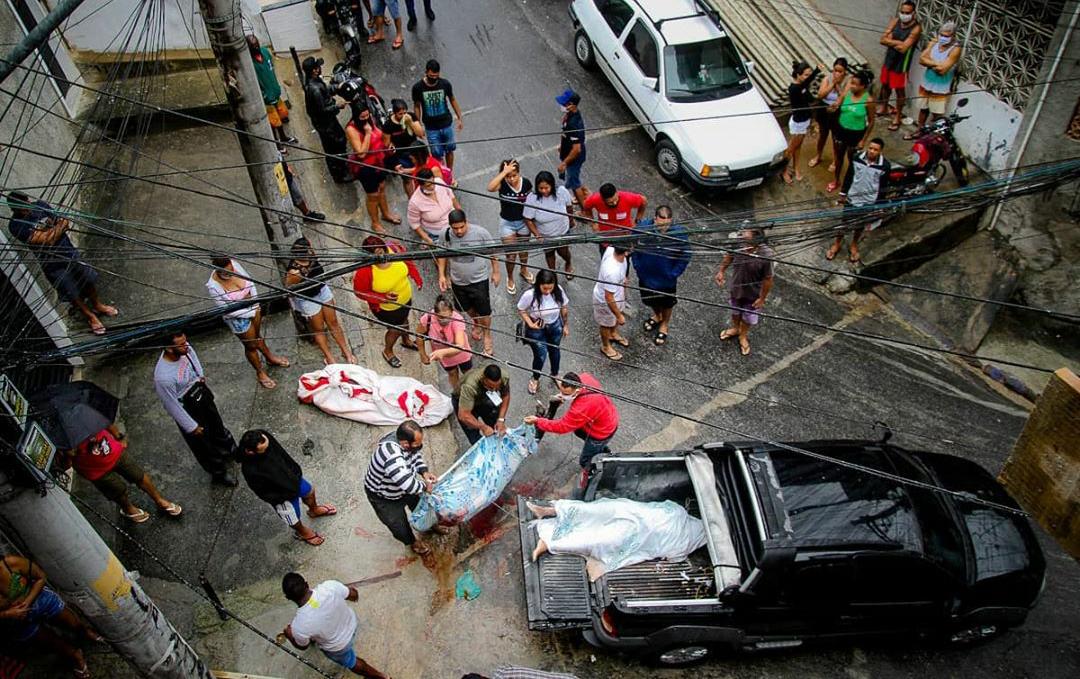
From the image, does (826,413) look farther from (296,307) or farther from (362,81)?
(362,81)

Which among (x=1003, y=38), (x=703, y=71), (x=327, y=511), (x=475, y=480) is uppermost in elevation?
(x=1003, y=38)

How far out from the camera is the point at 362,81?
11523mm

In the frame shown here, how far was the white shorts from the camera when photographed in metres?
9.28

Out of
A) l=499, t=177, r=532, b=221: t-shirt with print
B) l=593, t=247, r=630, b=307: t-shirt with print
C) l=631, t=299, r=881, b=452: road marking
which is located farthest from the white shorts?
l=499, t=177, r=532, b=221: t-shirt with print

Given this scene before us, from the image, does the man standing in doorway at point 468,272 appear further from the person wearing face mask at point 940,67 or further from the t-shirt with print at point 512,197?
the person wearing face mask at point 940,67

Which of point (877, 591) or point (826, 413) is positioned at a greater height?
point (877, 591)

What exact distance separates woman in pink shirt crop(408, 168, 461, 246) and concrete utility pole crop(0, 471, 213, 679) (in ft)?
15.8

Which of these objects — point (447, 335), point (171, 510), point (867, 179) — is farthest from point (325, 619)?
point (867, 179)

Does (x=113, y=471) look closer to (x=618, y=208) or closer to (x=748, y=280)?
(x=618, y=208)

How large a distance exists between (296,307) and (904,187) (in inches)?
276

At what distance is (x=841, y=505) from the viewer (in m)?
6.96

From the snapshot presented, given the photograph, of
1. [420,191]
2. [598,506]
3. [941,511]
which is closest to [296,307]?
[420,191]

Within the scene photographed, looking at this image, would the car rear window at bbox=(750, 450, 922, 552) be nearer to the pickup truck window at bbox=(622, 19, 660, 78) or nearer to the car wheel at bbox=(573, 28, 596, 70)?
the pickup truck window at bbox=(622, 19, 660, 78)

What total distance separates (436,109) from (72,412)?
19.6 ft
